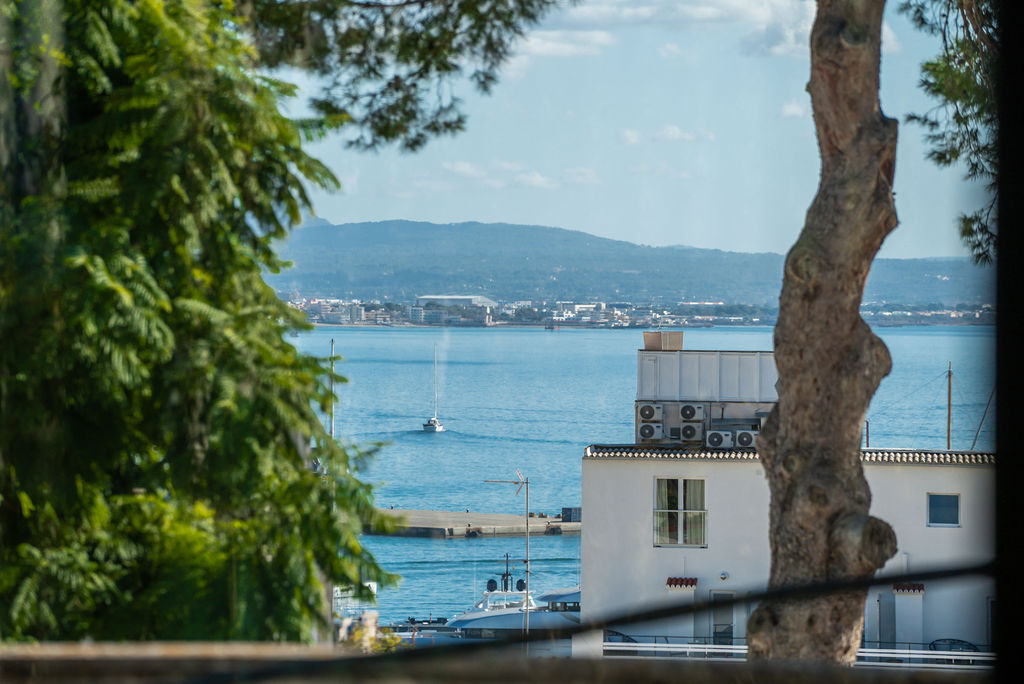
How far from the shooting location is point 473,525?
156 inches

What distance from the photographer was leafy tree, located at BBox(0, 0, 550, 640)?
7.09 ft

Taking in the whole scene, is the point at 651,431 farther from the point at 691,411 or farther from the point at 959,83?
the point at 959,83

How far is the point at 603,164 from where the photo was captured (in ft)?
11.1

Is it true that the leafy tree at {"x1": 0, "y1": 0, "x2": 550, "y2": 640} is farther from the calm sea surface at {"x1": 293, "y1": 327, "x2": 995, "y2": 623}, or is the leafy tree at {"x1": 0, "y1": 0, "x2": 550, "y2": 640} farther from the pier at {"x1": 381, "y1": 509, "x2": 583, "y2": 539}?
the pier at {"x1": 381, "y1": 509, "x2": 583, "y2": 539}

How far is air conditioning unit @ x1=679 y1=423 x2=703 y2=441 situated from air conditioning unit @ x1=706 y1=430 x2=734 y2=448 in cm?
5

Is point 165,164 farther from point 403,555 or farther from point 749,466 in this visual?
point 749,466

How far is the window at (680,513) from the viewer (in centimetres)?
363

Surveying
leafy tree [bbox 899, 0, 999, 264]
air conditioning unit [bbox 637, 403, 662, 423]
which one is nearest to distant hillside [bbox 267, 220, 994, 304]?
leafy tree [bbox 899, 0, 999, 264]

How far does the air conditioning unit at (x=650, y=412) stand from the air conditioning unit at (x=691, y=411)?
100mm

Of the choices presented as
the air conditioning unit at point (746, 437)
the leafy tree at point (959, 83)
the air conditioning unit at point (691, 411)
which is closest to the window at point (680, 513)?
the air conditioning unit at point (746, 437)

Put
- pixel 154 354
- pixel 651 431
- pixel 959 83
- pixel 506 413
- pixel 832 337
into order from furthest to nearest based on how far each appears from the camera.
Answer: pixel 651 431 → pixel 506 413 → pixel 959 83 → pixel 832 337 → pixel 154 354

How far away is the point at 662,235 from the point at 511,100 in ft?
2.49

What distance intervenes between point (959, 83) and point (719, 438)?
176 centimetres

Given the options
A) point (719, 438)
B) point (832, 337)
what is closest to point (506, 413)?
point (719, 438)
